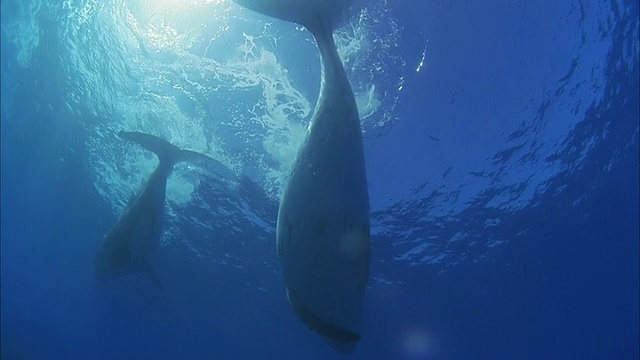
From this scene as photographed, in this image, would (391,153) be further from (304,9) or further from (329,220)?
(329,220)

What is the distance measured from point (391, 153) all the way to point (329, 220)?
9085 mm

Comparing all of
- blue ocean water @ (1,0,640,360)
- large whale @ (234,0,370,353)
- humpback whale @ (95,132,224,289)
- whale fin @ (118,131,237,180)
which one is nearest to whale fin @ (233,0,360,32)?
large whale @ (234,0,370,353)

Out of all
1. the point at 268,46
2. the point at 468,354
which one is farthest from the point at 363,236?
the point at 468,354

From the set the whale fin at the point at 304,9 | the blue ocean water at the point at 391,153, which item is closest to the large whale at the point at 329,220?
the whale fin at the point at 304,9

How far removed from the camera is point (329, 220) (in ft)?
12.6

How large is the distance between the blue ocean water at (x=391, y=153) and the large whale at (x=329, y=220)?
3183 millimetres

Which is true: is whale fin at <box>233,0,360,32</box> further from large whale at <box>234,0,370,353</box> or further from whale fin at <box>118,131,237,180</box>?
whale fin at <box>118,131,237,180</box>

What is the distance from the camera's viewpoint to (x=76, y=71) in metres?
15.5

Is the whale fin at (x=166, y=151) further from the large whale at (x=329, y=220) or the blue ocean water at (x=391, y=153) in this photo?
the large whale at (x=329, y=220)

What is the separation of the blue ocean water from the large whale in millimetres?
3183

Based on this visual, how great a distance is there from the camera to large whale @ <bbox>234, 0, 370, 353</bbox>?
152 inches

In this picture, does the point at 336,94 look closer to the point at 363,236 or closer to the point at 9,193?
the point at 363,236

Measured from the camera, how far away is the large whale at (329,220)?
3873 millimetres

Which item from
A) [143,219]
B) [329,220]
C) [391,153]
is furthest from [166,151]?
[329,220]
